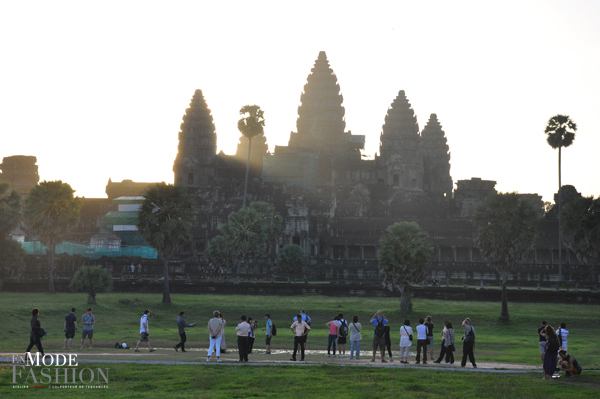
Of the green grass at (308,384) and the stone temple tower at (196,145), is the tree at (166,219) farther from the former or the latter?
the stone temple tower at (196,145)

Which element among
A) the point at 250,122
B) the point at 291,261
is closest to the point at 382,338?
the point at 291,261

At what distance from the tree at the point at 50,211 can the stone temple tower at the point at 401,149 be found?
69.2 m

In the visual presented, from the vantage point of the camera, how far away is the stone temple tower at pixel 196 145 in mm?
124812

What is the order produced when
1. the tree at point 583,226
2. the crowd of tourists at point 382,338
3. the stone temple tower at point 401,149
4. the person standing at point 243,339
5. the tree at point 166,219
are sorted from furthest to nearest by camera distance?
the stone temple tower at point 401,149 < the tree at point 583,226 < the tree at point 166,219 < the person standing at point 243,339 < the crowd of tourists at point 382,338

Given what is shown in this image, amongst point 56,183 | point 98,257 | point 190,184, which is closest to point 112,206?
point 190,184

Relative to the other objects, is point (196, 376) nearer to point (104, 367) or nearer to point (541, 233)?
point (104, 367)

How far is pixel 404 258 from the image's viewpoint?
5191 centimetres

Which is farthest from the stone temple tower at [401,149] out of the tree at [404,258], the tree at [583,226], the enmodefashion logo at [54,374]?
the enmodefashion logo at [54,374]

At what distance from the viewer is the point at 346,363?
25.6 meters

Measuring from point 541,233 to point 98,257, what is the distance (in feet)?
162

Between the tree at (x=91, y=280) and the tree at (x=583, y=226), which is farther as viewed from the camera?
the tree at (x=583, y=226)

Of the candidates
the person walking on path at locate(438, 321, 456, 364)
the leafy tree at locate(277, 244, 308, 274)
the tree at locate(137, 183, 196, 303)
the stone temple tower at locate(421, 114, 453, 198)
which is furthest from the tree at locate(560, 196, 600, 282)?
the stone temple tower at locate(421, 114, 453, 198)

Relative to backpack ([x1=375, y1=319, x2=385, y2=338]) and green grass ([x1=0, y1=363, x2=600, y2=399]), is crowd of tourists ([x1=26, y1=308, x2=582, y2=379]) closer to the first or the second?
backpack ([x1=375, y1=319, x2=385, y2=338])

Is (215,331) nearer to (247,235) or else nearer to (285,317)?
(285,317)
